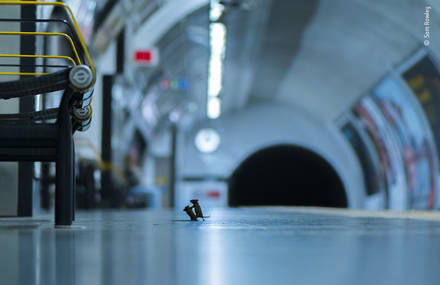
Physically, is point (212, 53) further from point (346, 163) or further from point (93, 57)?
point (346, 163)

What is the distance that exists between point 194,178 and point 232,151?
7.49 feet

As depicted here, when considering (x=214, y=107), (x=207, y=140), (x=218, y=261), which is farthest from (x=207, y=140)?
(x=218, y=261)

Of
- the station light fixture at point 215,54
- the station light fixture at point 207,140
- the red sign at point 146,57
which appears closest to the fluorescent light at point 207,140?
the station light fixture at point 207,140

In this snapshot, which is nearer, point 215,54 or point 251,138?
point 215,54

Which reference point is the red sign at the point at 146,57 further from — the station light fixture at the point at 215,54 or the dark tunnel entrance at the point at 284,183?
the dark tunnel entrance at the point at 284,183

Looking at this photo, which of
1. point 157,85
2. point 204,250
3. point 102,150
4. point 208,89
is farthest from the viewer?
point 208,89

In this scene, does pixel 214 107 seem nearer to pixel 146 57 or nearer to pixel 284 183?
pixel 146 57

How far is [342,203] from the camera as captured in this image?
37.0 metres

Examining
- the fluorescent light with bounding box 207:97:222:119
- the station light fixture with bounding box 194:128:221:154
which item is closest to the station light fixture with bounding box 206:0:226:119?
the fluorescent light with bounding box 207:97:222:119

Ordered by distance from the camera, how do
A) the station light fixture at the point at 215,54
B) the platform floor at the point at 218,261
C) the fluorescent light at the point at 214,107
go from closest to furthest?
the platform floor at the point at 218,261 < the station light fixture at the point at 215,54 < the fluorescent light at the point at 214,107

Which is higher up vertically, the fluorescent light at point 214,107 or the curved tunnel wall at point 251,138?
the fluorescent light at point 214,107

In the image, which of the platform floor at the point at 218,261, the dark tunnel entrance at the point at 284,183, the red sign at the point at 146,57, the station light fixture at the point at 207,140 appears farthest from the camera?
the dark tunnel entrance at the point at 284,183

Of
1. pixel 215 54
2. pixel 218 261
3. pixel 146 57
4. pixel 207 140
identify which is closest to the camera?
pixel 218 261

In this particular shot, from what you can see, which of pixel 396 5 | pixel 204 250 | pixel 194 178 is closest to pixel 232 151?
pixel 194 178
